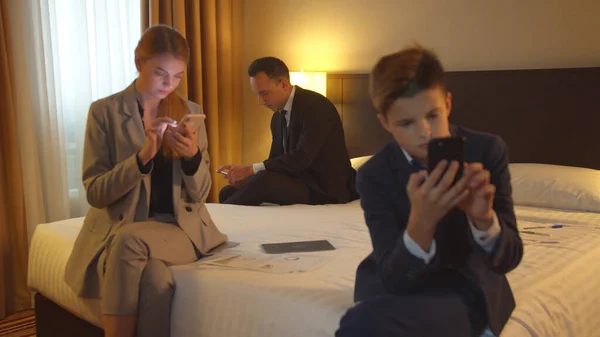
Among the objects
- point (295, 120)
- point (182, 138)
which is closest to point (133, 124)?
point (182, 138)

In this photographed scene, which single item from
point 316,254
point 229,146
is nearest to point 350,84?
point 229,146

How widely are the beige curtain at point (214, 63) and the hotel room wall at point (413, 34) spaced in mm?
121

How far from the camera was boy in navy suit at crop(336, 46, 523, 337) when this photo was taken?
1.27 meters

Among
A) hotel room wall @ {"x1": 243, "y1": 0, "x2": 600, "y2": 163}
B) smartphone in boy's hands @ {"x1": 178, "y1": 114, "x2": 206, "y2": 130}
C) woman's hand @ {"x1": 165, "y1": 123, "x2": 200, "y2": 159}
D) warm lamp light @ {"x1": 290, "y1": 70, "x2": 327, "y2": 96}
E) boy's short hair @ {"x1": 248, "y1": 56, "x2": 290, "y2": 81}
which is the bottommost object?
woman's hand @ {"x1": 165, "y1": 123, "x2": 200, "y2": 159}

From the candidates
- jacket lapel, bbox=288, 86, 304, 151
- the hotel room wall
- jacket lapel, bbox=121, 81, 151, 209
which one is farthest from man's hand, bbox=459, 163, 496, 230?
the hotel room wall

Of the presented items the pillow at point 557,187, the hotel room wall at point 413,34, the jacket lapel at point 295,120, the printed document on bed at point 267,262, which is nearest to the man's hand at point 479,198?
the printed document on bed at point 267,262

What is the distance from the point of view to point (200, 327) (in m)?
1.82

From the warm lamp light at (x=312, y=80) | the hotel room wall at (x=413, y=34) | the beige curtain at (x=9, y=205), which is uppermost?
the hotel room wall at (x=413, y=34)

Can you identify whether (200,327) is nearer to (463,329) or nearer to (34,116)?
(463,329)

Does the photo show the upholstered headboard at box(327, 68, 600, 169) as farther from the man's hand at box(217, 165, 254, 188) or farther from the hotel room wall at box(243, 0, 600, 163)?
the man's hand at box(217, 165, 254, 188)

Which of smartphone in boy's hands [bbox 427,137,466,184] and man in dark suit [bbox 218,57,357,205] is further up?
smartphone in boy's hands [bbox 427,137,466,184]

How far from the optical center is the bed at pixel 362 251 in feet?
5.49

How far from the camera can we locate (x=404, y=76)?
4.33 feet

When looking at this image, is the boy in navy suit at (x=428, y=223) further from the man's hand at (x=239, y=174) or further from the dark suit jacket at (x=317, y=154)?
the man's hand at (x=239, y=174)
